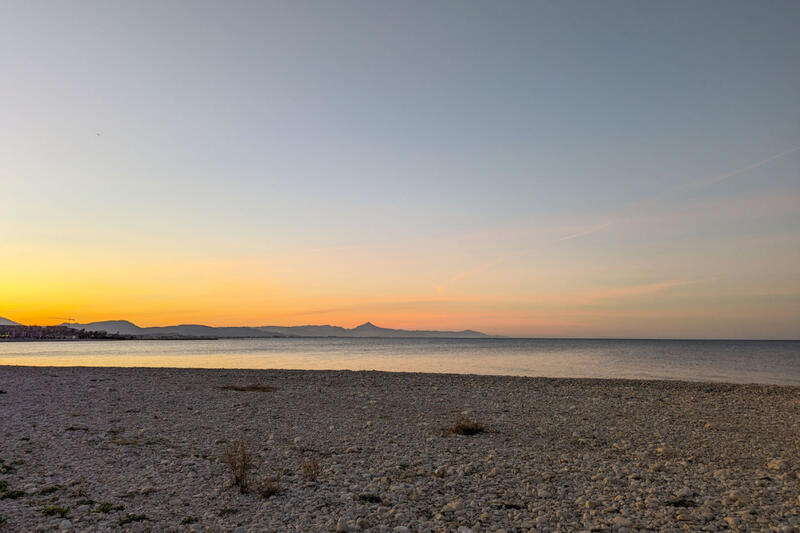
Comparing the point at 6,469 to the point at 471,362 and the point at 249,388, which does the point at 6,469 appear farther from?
the point at 471,362

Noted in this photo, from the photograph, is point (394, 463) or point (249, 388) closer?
point (394, 463)

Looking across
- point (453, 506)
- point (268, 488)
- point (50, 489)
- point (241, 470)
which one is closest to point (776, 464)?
point (453, 506)

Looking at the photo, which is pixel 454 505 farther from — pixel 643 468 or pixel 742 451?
pixel 742 451

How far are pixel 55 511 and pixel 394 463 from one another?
596 centimetres

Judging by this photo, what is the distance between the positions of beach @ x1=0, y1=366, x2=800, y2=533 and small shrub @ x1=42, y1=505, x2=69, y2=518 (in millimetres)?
26

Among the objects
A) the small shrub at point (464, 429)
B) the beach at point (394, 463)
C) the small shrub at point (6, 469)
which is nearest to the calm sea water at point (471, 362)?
the beach at point (394, 463)

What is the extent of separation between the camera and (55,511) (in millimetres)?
7430

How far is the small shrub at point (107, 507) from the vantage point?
7.60 metres

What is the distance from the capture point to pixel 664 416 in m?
17.0

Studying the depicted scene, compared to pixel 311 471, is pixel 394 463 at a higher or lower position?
lower

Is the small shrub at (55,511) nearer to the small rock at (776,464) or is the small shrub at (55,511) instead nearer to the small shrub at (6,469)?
the small shrub at (6,469)

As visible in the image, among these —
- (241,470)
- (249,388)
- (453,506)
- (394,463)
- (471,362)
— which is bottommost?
(471,362)

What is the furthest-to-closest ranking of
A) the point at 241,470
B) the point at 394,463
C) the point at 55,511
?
the point at 394,463, the point at 241,470, the point at 55,511

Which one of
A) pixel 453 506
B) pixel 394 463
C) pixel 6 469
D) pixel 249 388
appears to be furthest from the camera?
pixel 249 388
